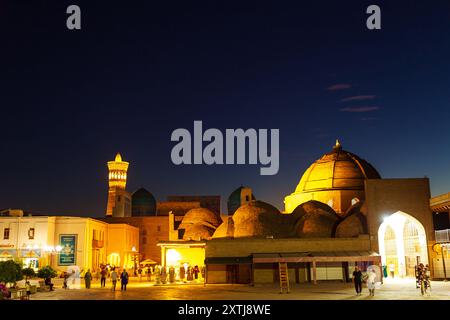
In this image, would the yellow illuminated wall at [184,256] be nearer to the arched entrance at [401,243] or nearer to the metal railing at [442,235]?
the arched entrance at [401,243]

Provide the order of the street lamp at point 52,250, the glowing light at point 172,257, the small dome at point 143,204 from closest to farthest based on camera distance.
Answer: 1. the glowing light at point 172,257
2. the street lamp at point 52,250
3. the small dome at point 143,204

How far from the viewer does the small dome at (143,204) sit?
70125 mm

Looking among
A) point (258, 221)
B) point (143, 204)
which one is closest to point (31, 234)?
point (258, 221)

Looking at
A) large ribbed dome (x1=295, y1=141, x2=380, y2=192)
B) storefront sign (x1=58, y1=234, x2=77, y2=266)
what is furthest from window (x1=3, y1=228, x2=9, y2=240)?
large ribbed dome (x1=295, y1=141, x2=380, y2=192)

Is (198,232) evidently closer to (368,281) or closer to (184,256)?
(184,256)

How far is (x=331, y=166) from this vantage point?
152 feet

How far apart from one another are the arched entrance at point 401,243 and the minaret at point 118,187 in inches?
1634

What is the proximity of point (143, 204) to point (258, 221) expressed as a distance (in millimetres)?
35353

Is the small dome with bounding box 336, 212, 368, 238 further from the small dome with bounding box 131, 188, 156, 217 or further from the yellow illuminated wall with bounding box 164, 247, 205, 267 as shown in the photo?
the small dome with bounding box 131, 188, 156, 217

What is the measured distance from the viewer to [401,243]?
119 feet

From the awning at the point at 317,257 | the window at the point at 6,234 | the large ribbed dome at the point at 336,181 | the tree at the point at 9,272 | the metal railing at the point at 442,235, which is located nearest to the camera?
the tree at the point at 9,272

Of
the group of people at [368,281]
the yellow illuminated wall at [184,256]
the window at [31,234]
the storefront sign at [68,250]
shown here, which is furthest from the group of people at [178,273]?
the group of people at [368,281]
